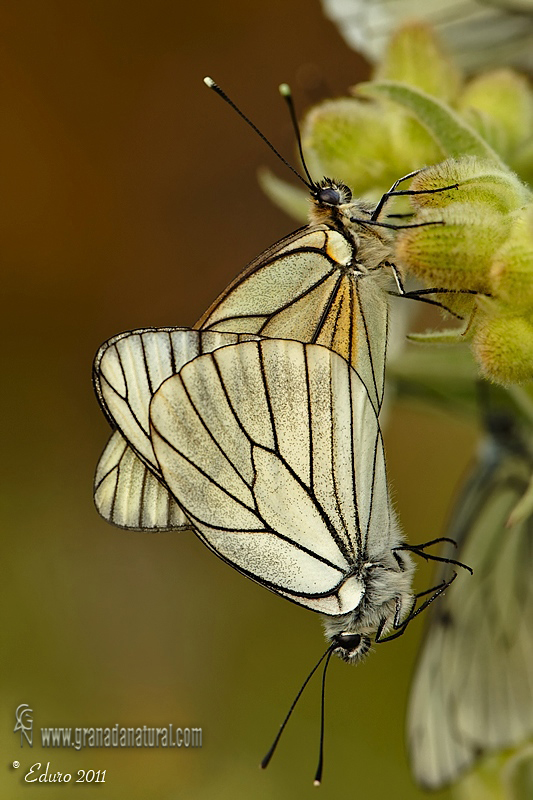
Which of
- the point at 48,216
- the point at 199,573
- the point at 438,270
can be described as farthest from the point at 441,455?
the point at 438,270

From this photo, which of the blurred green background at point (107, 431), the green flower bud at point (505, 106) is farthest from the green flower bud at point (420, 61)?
the blurred green background at point (107, 431)

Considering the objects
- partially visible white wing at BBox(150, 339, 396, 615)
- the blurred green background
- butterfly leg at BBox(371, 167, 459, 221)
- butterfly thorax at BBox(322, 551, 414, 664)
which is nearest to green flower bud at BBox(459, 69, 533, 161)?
butterfly leg at BBox(371, 167, 459, 221)


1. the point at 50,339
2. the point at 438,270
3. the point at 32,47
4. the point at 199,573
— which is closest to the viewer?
the point at 438,270

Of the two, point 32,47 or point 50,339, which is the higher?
point 32,47

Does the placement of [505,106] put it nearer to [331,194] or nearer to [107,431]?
[331,194]

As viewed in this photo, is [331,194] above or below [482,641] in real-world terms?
above

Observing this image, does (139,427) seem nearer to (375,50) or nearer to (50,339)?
(375,50)

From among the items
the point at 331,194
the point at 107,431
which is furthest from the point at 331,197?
the point at 107,431
